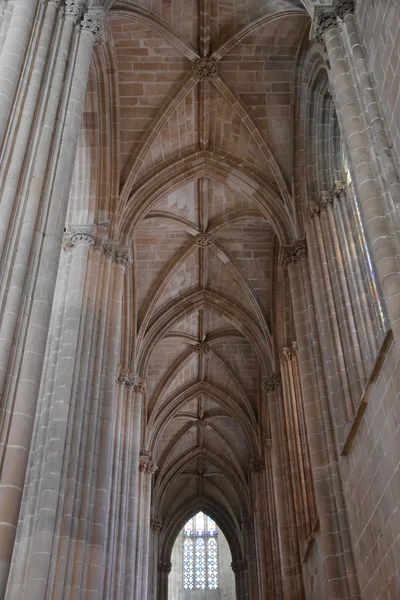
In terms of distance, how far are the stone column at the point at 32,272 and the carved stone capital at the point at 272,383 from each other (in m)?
13.0

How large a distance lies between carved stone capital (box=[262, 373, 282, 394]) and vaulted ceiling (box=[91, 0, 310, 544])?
0.99 feet

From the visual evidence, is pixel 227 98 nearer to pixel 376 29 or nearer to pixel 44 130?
pixel 376 29

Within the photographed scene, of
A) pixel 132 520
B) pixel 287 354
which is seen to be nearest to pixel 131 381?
pixel 132 520

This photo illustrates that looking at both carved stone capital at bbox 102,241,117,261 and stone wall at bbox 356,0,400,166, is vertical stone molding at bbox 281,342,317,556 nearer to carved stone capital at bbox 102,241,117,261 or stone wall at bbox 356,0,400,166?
carved stone capital at bbox 102,241,117,261

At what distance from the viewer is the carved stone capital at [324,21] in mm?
11000

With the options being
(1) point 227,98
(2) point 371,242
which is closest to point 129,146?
(1) point 227,98

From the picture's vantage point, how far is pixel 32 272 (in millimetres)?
7766

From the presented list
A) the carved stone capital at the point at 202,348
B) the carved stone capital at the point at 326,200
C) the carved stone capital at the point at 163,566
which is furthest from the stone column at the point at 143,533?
the carved stone capital at the point at 326,200

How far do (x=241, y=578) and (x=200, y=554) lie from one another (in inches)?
216

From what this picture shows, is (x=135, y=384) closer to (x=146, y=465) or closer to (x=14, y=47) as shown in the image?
(x=146, y=465)

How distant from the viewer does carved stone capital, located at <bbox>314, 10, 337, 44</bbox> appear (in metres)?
11.0

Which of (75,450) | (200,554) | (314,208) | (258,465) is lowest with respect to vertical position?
(75,450)

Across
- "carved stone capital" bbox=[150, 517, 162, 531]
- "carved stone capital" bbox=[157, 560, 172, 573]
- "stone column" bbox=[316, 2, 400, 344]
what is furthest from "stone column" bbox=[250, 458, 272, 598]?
"stone column" bbox=[316, 2, 400, 344]

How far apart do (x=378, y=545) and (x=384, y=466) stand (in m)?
1.22
